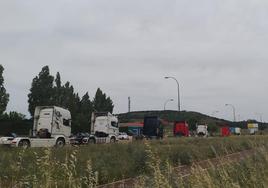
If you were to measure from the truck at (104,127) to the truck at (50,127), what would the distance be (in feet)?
20.5

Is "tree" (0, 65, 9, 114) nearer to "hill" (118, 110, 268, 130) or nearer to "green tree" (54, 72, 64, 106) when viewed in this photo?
"green tree" (54, 72, 64, 106)

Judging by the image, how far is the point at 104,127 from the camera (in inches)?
1763

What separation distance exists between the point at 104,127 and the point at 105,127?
4.3 inches

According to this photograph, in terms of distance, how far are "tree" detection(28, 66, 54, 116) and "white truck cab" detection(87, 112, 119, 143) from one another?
104 feet

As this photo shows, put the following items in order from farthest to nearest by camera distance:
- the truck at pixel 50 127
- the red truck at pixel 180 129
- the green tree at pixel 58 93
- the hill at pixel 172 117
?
the hill at pixel 172 117 < the green tree at pixel 58 93 < the red truck at pixel 180 129 < the truck at pixel 50 127

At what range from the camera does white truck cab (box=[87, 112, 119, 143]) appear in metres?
44.4

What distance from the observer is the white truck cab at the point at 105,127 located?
146 ft

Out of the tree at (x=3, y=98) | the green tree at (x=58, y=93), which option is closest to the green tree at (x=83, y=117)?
the green tree at (x=58, y=93)

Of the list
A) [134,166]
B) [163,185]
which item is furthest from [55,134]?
[163,185]

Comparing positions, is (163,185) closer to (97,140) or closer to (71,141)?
(71,141)

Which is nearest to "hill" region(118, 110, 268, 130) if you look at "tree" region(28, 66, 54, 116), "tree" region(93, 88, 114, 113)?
"tree" region(93, 88, 114, 113)

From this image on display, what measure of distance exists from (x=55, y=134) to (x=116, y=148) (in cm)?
1109

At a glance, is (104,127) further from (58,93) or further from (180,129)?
(58,93)

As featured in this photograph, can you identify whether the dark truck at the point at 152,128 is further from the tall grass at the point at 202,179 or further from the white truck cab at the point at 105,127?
the tall grass at the point at 202,179
